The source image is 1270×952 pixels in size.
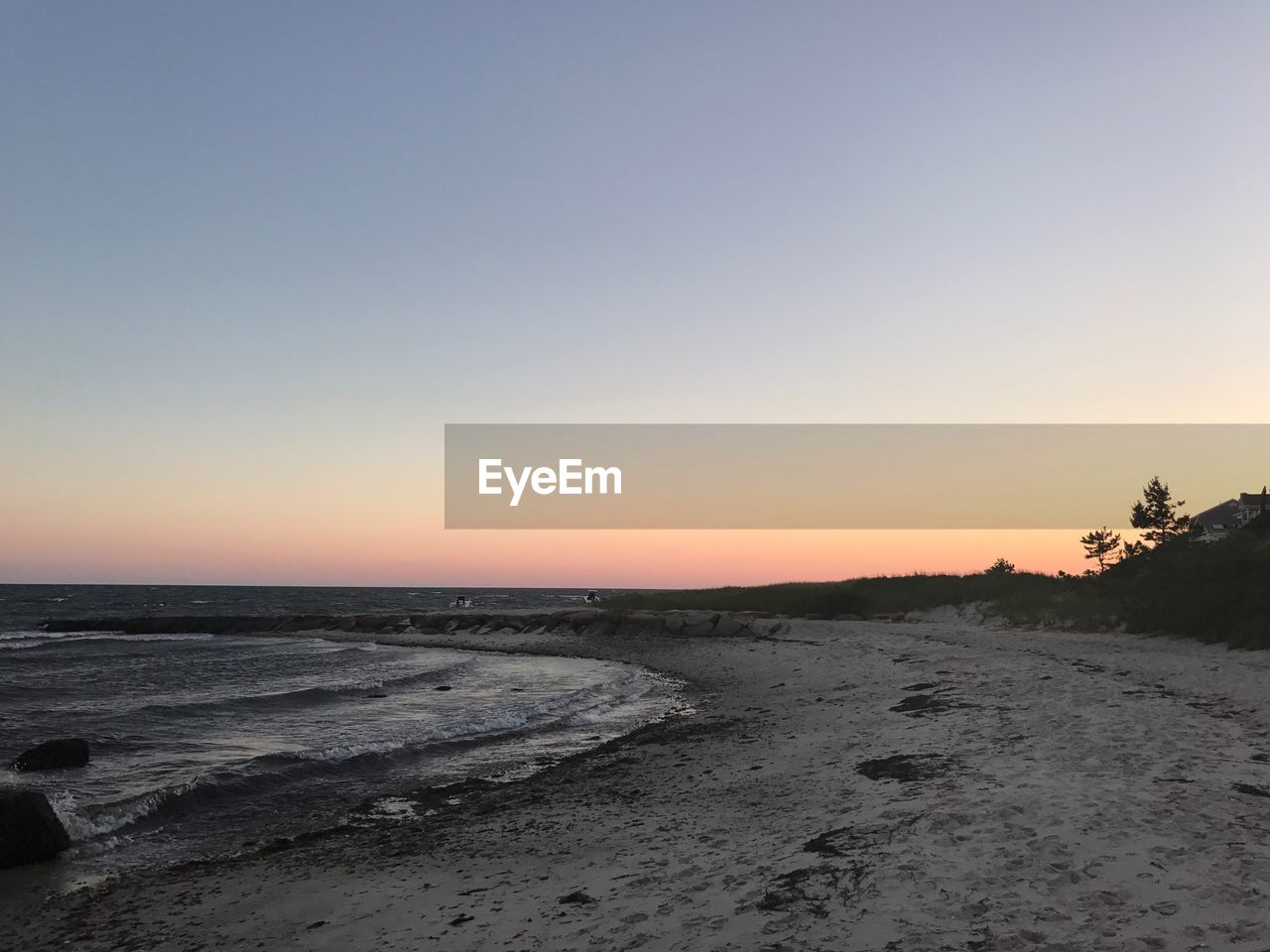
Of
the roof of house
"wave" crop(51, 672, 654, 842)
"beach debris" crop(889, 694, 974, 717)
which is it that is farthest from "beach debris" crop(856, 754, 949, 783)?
the roof of house

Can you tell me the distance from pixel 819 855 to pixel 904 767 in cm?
397

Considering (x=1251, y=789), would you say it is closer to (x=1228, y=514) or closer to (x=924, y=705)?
(x=924, y=705)

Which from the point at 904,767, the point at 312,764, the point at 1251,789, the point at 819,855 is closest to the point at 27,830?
the point at 312,764

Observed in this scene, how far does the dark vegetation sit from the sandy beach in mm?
11180

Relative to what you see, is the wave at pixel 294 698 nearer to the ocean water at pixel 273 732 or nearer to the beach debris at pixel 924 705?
the ocean water at pixel 273 732

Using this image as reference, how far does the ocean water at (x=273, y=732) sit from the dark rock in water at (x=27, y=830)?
31 cm

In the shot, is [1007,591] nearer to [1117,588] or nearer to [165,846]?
[1117,588]

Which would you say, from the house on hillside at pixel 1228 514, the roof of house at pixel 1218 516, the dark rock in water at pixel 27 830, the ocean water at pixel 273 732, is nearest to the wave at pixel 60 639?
the ocean water at pixel 273 732

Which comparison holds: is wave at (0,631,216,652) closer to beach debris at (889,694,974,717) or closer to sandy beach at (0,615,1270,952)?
sandy beach at (0,615,1270,952)

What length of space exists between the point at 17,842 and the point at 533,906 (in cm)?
743

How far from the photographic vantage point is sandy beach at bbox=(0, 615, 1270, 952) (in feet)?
20.4

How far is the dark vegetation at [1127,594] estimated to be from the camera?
24.4m

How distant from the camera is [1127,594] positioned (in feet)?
101

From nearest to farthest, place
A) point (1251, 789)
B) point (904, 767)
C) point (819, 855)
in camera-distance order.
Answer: point (819, 855)
point (1251, 789)
point (904, 767)
